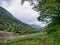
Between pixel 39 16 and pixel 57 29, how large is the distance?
2805 mm

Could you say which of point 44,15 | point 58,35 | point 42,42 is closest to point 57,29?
point 58,35

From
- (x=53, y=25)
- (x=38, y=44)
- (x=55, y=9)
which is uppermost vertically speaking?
(x=55, y=9)

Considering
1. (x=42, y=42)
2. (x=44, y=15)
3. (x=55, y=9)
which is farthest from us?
(x=42, y=42)

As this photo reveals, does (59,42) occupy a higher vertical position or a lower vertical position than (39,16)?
lower

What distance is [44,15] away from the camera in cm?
2345

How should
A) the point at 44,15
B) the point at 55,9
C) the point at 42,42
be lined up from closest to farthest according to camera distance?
the point at 55,9 < the point at 44,15 < the point at 42,42

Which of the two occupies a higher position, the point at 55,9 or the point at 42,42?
the point at 55,9

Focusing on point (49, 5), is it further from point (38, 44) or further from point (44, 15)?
point (38, 44)

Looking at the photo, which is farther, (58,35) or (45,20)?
(45,20)

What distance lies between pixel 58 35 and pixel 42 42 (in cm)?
383

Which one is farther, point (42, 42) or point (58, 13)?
point (42, 42)

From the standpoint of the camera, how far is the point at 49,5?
2220 centimetres

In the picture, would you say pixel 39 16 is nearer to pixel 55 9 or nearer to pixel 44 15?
pixel 44 15

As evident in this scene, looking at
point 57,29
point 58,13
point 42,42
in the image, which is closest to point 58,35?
point 57,29
